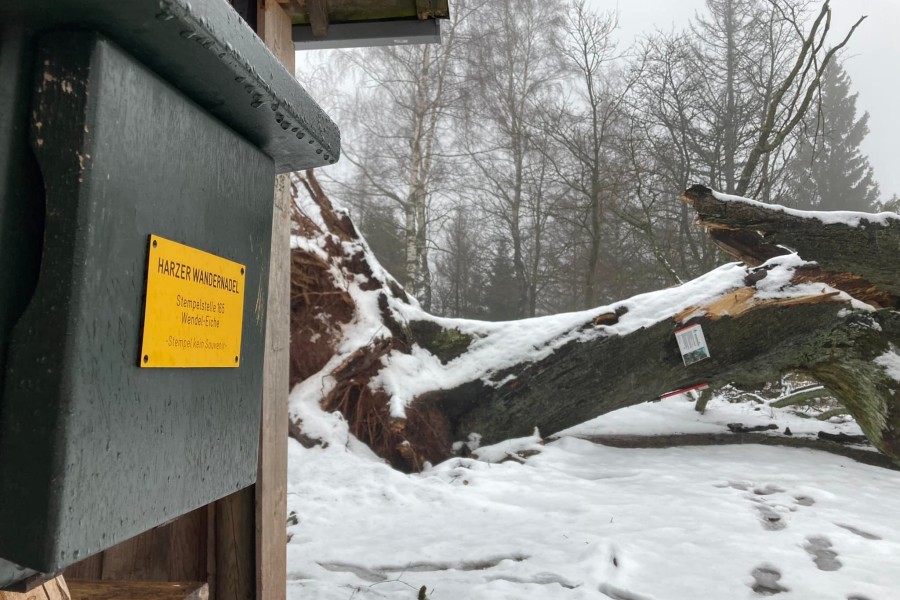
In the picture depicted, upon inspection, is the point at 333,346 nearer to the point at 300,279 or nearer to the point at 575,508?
the point at 300,279

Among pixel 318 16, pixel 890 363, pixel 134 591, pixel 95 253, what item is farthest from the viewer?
pixel 890 363

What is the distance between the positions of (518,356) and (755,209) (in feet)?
6.23

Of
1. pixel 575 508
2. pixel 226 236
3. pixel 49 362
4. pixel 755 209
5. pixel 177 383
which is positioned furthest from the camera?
pixel 755 209

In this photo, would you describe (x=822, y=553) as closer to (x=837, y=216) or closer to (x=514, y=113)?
(x=837, y=216)

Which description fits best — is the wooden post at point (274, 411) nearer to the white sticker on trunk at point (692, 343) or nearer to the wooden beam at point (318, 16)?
the wooden beam at point (318, 16)

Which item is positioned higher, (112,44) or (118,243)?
(112,44)

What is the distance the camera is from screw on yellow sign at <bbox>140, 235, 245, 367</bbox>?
2.44 ft

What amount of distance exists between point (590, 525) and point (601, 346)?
1.65 m

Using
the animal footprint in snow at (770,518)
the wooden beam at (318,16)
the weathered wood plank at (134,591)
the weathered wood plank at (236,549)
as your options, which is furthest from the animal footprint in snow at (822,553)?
the wooden beam at (318,16)

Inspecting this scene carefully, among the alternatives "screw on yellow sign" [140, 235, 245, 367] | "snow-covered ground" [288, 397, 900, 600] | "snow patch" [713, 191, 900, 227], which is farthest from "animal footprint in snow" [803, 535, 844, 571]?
"screw on yellow sign" [140, 235, 245, 367]

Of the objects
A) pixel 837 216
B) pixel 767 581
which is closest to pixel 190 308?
pixel 767 581

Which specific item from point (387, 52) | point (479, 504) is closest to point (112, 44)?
point (479, 504)

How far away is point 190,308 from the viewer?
0.83 meters

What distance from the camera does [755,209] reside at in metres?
4.02
